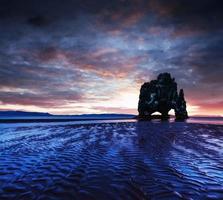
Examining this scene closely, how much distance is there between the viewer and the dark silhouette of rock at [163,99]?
91.4 meters

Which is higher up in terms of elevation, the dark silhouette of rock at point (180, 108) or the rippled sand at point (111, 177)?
the dark silhouette of rock at point (180, 108)

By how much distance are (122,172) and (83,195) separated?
2487 mm

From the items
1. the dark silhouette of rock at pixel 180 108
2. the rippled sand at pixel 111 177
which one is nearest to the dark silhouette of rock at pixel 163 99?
the dark silhouette of rock at pixel 180 108

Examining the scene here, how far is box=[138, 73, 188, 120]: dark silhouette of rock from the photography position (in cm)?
9138

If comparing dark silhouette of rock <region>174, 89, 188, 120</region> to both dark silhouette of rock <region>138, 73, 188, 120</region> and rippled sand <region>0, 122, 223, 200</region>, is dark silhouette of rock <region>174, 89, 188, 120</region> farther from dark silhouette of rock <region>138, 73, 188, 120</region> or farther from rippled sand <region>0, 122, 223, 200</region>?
rippled sand <region>0, 122, 223, 200</region>

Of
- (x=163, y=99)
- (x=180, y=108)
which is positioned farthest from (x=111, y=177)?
(x=180, y=108)

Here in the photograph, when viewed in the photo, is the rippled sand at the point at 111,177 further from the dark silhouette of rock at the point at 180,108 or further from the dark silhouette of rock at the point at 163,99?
the dark silhouette of rock at the point at 180,108

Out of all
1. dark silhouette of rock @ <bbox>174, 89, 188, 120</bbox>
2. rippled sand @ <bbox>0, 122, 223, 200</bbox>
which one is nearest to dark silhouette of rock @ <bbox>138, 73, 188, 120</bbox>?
dark silhouette of rock @ <bbox>174, 89, 188, 120</bbox>

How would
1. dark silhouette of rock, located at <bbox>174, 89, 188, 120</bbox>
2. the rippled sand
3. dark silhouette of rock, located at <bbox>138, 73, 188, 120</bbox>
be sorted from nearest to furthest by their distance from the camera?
the rippled sand → dark silhouette of rock, located at <bbox>138, 73, 188, 120</bbox> → dark silhouette of rock, located at <bbox>174, 89, 188, 120</bbox>

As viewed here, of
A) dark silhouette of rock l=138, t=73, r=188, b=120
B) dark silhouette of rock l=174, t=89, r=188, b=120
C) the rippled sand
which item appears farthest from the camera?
dark silhouette of rock l=174, t=89, r=188, b=120

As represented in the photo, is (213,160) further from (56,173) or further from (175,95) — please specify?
(175,95)

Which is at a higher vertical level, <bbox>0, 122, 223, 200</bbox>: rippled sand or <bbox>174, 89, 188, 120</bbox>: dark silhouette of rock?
<bbox>174, 89, 188, 120</bbox>: dark silhouette of rock

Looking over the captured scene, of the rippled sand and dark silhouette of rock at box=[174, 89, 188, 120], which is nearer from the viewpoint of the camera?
the rippled sand

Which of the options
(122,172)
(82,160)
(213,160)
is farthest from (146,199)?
(213,160)
